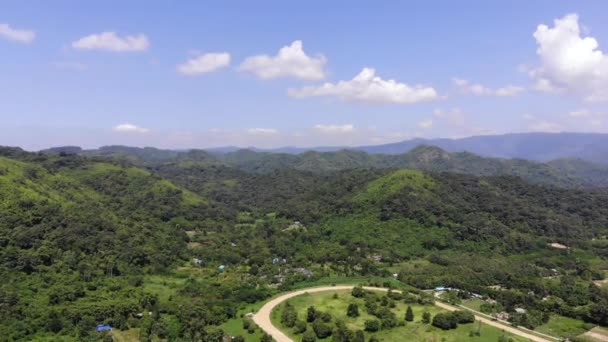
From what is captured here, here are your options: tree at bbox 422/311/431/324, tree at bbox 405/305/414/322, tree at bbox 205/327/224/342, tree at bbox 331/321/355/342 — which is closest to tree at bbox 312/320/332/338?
tree at bbox 331/321/355/342

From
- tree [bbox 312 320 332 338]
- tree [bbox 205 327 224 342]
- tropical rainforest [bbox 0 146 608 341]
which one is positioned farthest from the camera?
tropical rainforest [bbox 0 146 608 341]

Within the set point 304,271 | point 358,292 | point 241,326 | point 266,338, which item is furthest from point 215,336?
point 304,271

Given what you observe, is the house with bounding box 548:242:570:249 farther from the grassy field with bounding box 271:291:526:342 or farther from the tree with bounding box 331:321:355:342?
the tree with bounding box 331:321:355:342

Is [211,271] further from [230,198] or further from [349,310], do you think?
[230,198]

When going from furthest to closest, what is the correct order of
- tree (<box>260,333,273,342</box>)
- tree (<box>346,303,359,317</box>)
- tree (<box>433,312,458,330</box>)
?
tree (<box>346,303,359,317</box>) → tree (<box>433,312,458,330</box>) → tree (<box>260,333,273,342</box>)

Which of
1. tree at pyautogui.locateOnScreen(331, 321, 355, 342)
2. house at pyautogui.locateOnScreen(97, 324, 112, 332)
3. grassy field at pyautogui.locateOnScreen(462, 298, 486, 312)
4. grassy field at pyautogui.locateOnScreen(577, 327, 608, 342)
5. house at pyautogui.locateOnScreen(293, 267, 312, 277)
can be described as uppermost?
house at pyautogui.locateOnScreen(97, 324, 112, 332)

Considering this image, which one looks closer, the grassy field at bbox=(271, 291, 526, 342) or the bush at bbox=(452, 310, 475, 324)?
the grassy field at bbox=(271, 291, 526, 342)
